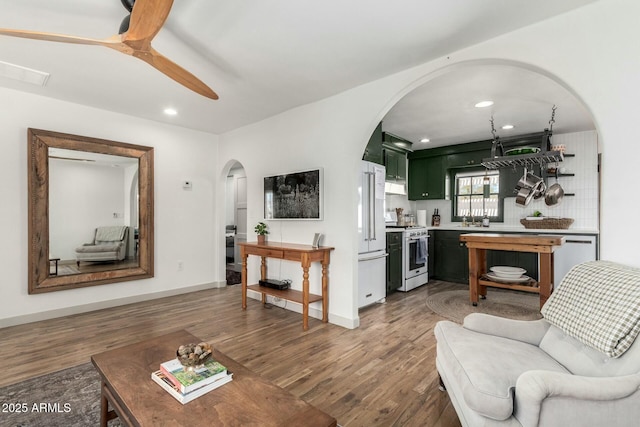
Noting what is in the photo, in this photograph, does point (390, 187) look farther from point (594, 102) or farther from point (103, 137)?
point (103, 137)

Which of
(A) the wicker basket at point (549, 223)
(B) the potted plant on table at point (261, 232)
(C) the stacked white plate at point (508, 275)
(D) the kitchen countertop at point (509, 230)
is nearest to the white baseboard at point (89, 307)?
(B) the potted plant on table at point (261, 232)

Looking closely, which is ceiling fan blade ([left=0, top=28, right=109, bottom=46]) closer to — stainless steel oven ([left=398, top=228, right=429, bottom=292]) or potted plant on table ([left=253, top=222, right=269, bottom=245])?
potted plant on table ([left=253, top=222, right=269, bottom=245])

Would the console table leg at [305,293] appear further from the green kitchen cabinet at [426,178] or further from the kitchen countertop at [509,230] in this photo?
the green kitchen cabinet at [426,178]

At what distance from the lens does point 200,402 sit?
4.21 feet

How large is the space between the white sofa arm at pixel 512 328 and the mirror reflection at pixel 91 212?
172 inches

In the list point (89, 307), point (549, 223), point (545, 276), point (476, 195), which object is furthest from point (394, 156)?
point (89, 307)

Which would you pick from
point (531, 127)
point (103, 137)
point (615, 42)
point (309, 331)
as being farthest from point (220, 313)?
point (531, 127)

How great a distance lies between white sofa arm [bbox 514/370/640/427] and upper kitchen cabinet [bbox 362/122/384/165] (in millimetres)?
3239

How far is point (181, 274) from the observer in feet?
15.7

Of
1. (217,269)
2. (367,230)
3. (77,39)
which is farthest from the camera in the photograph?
(217,269)

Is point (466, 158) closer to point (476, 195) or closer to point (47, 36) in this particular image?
point (476, 195)

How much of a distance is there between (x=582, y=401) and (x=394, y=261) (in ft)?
11.5

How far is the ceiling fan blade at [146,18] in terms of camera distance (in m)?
1.50

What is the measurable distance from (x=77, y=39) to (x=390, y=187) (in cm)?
471
